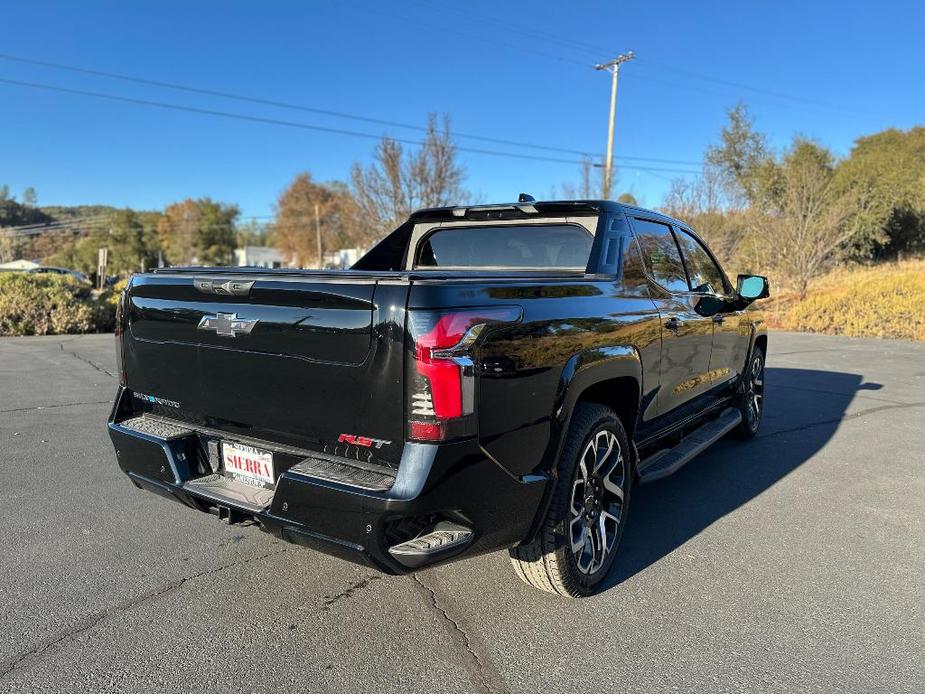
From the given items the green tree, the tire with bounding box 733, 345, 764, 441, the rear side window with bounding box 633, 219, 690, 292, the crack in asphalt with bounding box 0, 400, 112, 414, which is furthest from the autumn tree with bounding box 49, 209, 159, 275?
the rear side window with bounding box 633, 219, 690, 292

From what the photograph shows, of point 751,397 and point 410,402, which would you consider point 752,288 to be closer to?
point 751,397

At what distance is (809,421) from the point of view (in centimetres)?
666

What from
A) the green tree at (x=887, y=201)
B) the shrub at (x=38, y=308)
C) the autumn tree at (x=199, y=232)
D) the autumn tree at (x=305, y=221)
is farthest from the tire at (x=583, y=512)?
the autumn tree at (x=199, y=232)

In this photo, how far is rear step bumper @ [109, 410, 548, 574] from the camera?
2195 millimetres

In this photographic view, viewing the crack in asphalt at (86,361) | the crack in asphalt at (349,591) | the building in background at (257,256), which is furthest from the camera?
the building in background at (257,256)

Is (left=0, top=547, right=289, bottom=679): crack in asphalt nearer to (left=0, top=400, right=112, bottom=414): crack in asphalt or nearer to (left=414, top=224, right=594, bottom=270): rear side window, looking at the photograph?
(left=414, top=224, right=594, bottom=270): rear side window

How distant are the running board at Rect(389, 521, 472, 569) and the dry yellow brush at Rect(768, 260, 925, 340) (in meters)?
16.0

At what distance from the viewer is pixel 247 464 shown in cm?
270

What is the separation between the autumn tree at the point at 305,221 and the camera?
72.4 meters

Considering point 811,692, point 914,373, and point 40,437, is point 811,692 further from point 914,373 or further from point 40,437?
point 914,373

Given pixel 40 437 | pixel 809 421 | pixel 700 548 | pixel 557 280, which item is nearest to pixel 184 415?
pixel 557 280

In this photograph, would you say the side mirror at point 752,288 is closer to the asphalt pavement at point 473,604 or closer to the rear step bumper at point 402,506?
the asphalt pavement at point 473,604

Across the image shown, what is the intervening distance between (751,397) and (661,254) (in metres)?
2.42

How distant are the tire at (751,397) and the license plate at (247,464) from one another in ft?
14.2
